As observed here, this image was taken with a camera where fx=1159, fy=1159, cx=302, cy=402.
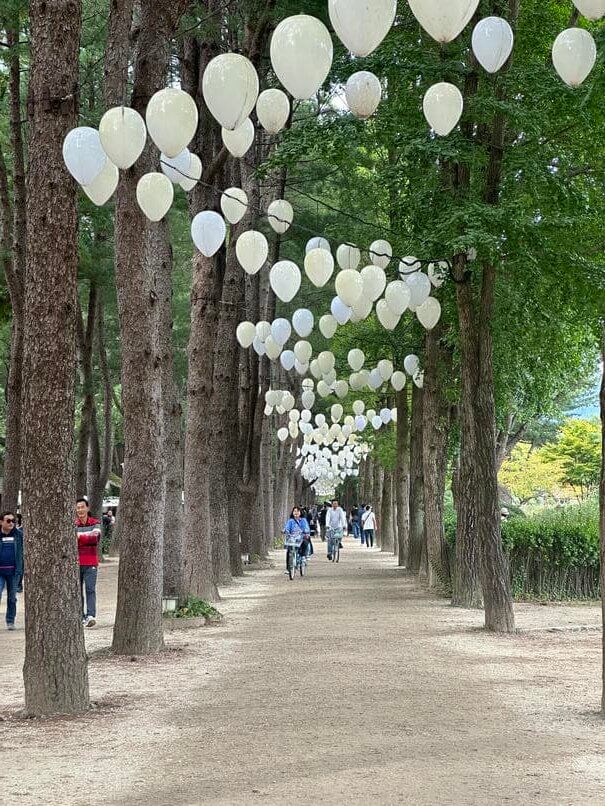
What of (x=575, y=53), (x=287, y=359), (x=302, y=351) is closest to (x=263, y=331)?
(x=302, y=351)

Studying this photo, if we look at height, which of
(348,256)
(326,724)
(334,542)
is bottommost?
(326,724)

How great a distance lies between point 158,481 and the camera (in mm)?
12906

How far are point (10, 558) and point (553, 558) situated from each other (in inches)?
381

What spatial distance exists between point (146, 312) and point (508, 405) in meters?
10.3

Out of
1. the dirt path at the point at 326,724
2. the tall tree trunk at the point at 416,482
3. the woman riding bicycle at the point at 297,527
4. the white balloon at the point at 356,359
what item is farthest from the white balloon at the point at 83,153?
the woman riding bicycle at the point at 297,527

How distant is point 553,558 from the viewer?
20672mm

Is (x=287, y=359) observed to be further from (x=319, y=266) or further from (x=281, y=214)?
(x=319, y=266)

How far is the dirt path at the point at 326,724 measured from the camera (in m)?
6.58

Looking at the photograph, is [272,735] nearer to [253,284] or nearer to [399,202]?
[399,202]

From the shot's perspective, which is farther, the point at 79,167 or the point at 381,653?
the point at 381,653

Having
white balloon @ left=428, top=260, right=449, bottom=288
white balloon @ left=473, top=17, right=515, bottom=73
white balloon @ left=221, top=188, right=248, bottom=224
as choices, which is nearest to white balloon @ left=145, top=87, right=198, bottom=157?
white balloon @ left=473, top=17, right=515, bottom=73

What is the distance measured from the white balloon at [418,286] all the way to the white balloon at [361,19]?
760 cm

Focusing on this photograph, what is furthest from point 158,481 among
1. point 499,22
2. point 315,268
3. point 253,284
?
point 253,284

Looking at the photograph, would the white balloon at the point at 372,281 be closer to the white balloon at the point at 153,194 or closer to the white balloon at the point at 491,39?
the white balloon at the point at 153,194
